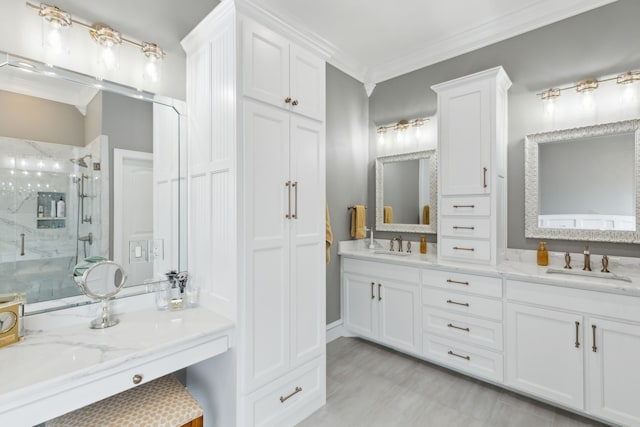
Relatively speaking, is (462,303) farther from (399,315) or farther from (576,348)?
(576,348)

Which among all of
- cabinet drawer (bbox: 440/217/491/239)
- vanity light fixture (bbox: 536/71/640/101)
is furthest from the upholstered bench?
vanity light fixture (bbox: 536/71/640/101)

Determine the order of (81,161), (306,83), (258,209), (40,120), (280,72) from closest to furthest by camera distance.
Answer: (40,120) → (81,161) → (258,209) → (280,72) → (306,83)

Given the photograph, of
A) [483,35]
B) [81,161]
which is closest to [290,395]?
[81,161]

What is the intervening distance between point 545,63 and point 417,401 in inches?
116

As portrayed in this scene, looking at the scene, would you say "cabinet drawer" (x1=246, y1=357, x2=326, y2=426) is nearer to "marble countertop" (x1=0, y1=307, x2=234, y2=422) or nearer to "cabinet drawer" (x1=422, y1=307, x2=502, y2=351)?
"marble countertop" (x1=0, y1=307, x2=234, y2=422)

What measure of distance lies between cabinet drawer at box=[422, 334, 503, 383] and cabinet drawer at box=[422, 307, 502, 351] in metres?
0.06

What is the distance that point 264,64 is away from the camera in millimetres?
1763

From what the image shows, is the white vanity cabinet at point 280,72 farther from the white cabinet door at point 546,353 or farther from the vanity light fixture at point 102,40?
the white cabinet door at point 546,353

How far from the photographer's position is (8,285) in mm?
1420

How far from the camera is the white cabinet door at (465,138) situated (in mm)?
2439

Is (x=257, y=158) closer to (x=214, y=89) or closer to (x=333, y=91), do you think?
(x=214, y=89)

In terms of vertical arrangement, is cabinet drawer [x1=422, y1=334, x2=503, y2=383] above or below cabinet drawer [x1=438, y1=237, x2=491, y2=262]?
below

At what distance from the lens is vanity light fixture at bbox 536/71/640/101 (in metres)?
2.17

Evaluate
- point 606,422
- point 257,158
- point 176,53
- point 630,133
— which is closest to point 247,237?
point 257,158
